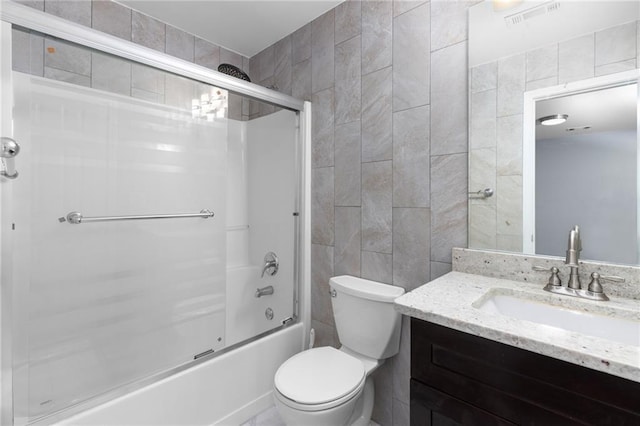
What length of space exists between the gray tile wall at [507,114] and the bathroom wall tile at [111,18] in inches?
77.6

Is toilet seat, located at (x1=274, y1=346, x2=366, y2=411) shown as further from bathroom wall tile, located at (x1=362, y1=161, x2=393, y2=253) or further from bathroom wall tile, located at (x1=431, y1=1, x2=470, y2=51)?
bathroom wall tile, located at (x1=431, y1=1, x2=470, y2=51)

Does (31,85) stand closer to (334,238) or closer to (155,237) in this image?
(155,237)

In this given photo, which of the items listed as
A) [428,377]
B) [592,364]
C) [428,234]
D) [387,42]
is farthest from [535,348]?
[387,42]

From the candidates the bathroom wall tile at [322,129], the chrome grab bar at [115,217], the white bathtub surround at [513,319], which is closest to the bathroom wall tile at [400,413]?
the white bathtub surround at [513,319]

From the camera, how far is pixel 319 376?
4.33ft

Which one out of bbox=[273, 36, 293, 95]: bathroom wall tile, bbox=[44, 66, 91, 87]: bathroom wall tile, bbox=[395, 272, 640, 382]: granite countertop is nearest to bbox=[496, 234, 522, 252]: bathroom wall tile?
bbox=[395, 272, 640, 382]: granite countertop

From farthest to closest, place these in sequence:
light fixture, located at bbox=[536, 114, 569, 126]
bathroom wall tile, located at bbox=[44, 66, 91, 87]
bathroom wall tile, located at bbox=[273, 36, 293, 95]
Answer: bathroom wall tile, located at bbox=[273, 36, 293, 95] < bathroom wall tile, located at bbox=[44, 66, 91, 87] < light fixture, located at bbox=[536, 114, 569, 126]

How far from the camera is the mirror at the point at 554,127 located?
0.99 m

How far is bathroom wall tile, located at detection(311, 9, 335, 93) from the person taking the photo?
6.06ft

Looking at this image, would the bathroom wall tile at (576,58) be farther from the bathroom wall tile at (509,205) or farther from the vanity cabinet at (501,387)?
the vanity cabinet at (501,387)

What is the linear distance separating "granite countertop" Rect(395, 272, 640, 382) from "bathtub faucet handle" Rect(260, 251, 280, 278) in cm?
117

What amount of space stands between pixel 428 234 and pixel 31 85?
5.79 ft

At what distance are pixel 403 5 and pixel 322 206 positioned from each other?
114 cm

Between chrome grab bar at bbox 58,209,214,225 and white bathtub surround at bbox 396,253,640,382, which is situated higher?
chrome grab bar at bbox 58,209,214,225
